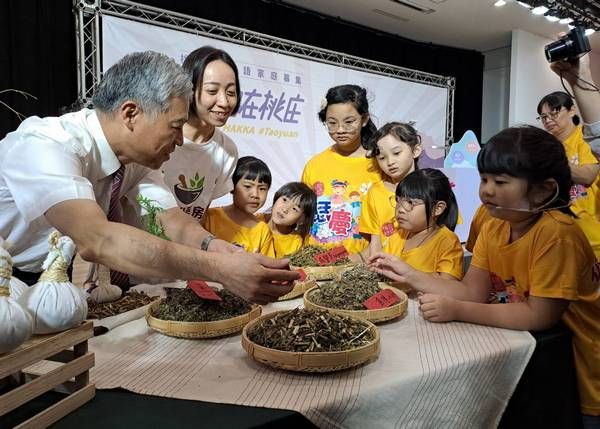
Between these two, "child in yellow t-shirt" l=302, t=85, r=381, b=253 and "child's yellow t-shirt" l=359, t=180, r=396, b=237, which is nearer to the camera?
"child's yellow t-shirt" l=359, t=180, r=396, b=237

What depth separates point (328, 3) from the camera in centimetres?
532

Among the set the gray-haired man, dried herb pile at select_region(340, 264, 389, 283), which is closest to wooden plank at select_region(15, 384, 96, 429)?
the gray-haired man

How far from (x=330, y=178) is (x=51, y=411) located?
6.38ft

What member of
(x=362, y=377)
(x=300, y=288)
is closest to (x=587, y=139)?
(x=300, y=288)

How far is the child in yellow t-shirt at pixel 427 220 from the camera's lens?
6.26 feet

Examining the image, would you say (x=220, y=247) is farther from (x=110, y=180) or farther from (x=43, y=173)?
(x=43, y=173)

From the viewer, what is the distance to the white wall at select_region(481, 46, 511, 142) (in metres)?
7.28

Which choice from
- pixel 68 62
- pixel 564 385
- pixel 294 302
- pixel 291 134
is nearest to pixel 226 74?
pixel 294 302

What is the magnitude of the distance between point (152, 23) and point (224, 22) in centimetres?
115

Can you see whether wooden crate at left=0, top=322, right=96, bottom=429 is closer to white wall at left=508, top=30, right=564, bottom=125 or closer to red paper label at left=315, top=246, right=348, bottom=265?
red paper label at left=315, top=246, right=348, bottom=265

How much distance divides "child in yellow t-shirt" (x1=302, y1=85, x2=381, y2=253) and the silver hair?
1221mm

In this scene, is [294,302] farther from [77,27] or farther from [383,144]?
[77,27]

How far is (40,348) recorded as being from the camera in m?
0.78

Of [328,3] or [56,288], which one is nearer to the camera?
[56,288]
